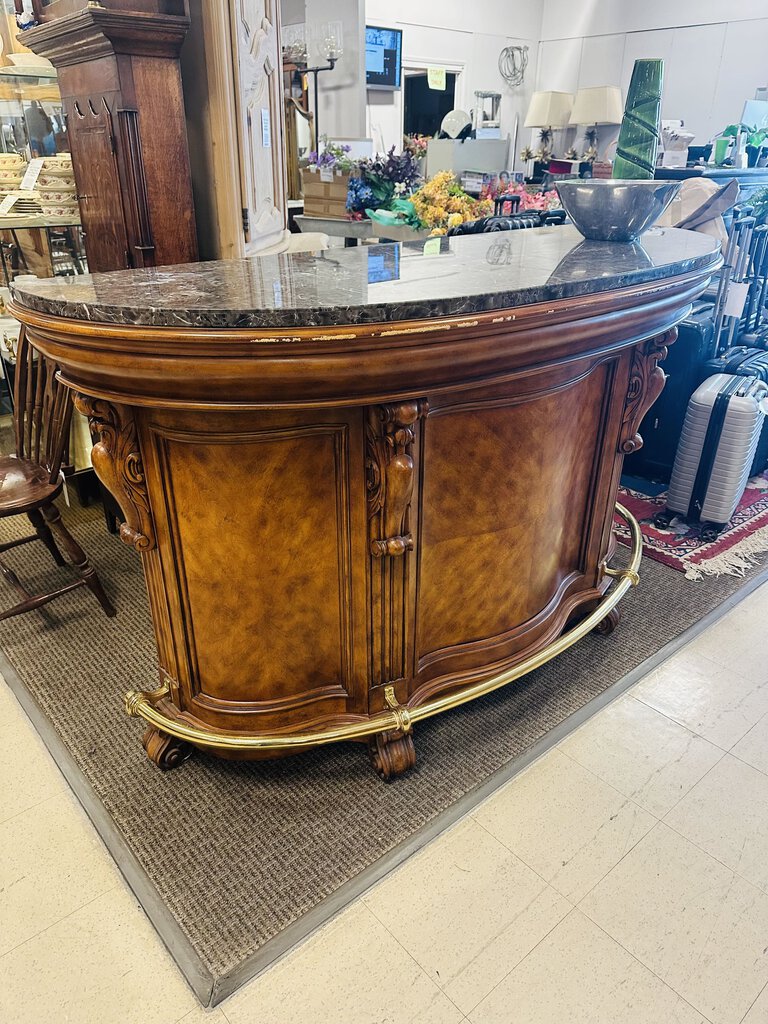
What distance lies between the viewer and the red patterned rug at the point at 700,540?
2.79 m

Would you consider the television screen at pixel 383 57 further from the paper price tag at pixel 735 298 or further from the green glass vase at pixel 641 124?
the green glass vase at pixel 641 124

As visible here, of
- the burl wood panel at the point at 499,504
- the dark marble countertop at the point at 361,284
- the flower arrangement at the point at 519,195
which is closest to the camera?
the dark marble countertop at the point at 361,284

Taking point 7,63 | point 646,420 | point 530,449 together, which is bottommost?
point 646,420

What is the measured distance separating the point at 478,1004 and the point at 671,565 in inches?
74.7

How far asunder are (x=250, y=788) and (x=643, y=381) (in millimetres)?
1554

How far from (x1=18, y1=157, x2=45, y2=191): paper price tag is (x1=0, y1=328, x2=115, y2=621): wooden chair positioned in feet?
2.53

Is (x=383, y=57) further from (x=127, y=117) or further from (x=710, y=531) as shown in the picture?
(x=710, y=531)

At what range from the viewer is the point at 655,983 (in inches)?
53.4

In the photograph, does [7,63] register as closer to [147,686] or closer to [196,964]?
[147,686]

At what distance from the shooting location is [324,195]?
4547 mm

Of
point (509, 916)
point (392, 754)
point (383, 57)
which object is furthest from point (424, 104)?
point (509, 916)

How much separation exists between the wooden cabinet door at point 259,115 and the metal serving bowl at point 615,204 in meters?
1.19

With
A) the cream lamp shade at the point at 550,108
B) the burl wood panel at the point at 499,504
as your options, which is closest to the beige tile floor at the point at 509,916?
the burl wood panel at the point at 499,504

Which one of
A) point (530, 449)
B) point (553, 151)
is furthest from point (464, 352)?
point (553, 151)
